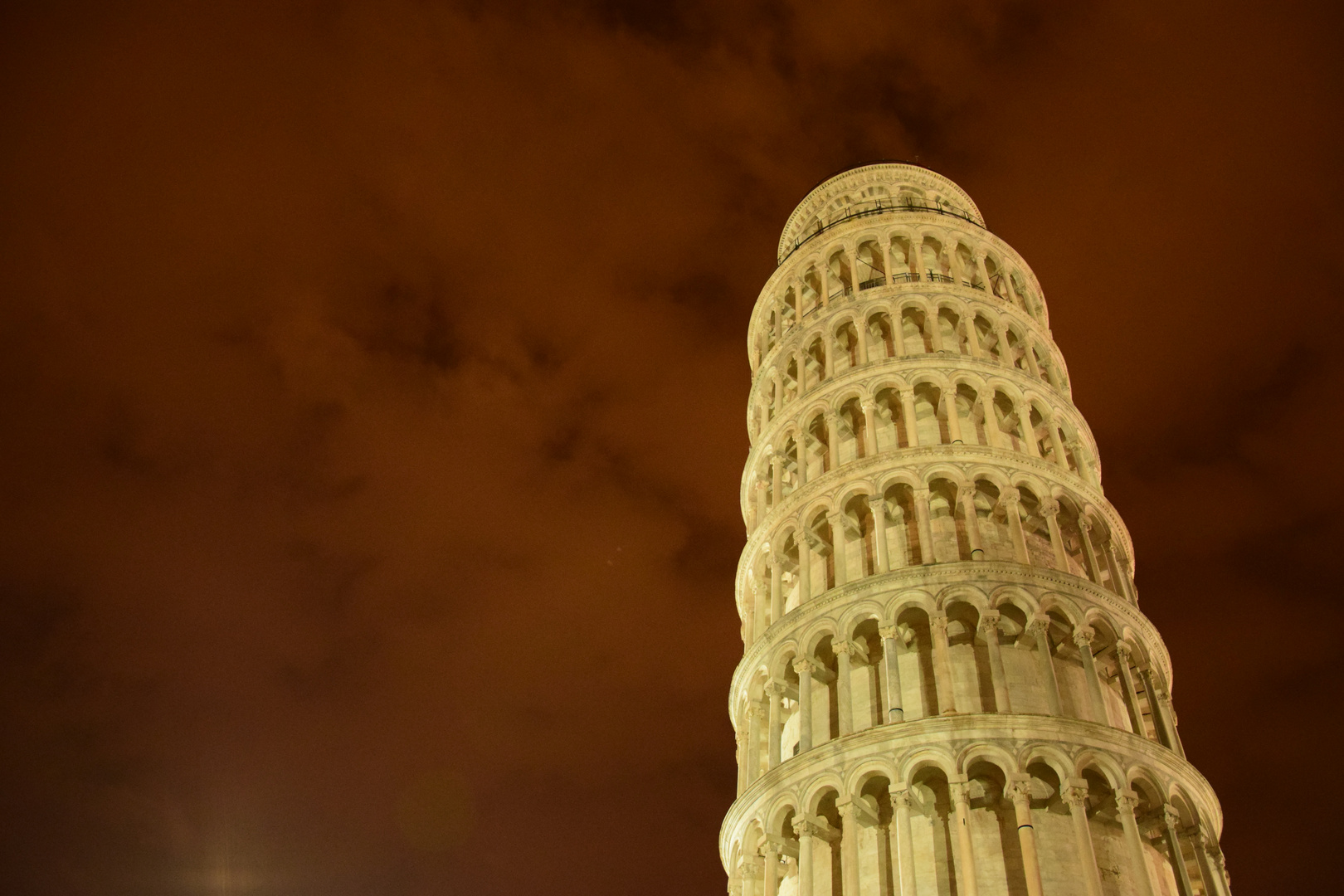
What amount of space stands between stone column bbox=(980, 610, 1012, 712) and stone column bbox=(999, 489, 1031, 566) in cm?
171

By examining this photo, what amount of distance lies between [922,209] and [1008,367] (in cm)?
797

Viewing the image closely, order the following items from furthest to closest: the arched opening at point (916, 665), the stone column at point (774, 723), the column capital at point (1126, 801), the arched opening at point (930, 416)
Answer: the arched opening at point (930, 416)
the stone column at point (774, 723)
the arched opening at point (916, 665)
the column capital at point (1126, 801)

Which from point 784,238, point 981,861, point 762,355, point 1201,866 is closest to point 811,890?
point 981,861

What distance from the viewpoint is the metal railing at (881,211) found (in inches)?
1404

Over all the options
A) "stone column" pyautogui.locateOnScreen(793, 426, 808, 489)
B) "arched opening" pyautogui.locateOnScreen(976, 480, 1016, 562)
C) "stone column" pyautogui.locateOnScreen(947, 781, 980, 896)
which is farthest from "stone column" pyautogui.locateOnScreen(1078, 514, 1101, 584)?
"stone column" pyautogui.locateOnScreen(947, 781, 980, 896)

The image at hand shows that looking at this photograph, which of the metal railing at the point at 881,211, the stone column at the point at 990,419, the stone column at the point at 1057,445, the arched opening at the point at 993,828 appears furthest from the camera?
the metal railing at the point at 881,211

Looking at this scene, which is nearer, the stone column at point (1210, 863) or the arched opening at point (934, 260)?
the stone column at point (1210, 863)

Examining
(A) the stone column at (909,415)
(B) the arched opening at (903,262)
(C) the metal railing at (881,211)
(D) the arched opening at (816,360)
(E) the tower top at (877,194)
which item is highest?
(E) the tower top at (877,194)

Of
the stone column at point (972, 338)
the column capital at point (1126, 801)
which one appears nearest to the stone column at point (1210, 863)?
the column capital at point (1126, 801)

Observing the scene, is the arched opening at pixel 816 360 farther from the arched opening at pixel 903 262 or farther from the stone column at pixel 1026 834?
the stone column at pixel 1026 834

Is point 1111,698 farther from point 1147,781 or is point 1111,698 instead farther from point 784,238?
point 784,238

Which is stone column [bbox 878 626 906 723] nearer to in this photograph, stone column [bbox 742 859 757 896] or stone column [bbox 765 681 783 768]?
stone column [bbox 765 681 783 768]

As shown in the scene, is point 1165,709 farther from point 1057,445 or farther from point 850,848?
point 850,848

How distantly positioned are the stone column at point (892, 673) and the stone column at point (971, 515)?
2784mm
